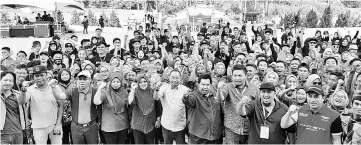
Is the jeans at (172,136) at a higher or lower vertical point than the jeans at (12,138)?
lower

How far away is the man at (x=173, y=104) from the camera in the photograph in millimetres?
5027

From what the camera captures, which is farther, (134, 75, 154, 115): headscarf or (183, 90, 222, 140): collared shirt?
(134, 75, 154, 115): headscarf

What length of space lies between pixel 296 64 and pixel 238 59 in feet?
3.76

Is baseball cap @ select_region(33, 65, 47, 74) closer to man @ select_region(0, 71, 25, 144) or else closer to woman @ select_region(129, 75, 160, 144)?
man @ select_region(0, 71, 25, 144)

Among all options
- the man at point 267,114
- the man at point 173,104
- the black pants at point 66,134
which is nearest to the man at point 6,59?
the black pants at point 66,134

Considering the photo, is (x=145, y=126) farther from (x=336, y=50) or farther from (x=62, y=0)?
(x=62, y=0)

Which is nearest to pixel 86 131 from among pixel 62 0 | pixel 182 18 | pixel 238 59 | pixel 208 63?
pixel 208 63

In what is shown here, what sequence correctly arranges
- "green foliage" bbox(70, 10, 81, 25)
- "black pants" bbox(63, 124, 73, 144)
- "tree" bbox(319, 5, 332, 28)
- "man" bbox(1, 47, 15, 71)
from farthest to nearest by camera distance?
"green foliage" bbox(70, 10, 81, 25), "tree" bbox(319, 5, 332, 28), "man" bbox(1, 47, 15, 71), "black pants" bbox(63, 124, 73, 144)

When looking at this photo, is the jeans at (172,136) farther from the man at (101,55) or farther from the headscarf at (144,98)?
the man at (101,55)

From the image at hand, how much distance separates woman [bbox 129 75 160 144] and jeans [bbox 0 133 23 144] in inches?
62.8

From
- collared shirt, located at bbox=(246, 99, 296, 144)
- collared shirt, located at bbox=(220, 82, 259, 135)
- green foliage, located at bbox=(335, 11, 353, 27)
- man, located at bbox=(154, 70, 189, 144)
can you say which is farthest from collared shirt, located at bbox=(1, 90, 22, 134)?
green foliage, located at bbox=(335, 11, 353, 27)

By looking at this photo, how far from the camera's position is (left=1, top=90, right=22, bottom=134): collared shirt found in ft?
15.0

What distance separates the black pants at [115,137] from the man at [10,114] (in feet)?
4.00

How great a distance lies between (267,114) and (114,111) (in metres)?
2.33
